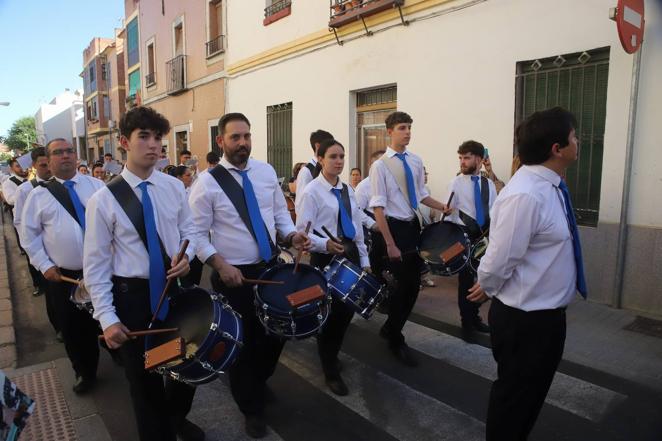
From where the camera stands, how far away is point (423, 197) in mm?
4734

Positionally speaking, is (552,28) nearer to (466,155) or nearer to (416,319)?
(466,155)

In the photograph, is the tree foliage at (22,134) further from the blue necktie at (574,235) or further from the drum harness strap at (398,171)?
the blue necktie at (574,235)

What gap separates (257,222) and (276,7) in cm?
955

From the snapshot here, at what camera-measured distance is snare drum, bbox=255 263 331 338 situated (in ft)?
9.70

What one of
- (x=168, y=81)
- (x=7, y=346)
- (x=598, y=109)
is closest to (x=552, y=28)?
(x=598, y=109)

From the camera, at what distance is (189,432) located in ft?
10.2

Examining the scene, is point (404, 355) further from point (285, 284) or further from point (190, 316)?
point (190, 316)

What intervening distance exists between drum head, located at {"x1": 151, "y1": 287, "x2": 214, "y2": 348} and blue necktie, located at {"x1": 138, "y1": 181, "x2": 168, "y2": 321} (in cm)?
6

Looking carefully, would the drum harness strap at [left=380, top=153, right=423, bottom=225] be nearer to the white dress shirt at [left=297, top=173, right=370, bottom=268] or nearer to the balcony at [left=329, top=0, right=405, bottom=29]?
the white dress shirt at [left=297, top=173, right=370, bottom=268]

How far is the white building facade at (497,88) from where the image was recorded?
5355mm

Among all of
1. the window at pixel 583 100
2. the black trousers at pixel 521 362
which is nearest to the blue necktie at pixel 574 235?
the black trousers at pixel 521 362

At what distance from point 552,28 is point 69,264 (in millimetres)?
5969

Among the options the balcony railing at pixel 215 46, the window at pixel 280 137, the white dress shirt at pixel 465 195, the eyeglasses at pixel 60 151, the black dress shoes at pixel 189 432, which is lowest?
the black dress shoes at pixel 189 432

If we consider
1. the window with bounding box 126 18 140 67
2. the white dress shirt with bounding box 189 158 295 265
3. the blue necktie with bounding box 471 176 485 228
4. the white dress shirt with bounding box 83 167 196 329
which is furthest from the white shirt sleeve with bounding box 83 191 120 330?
the window with bounding box 126 18 140 67
